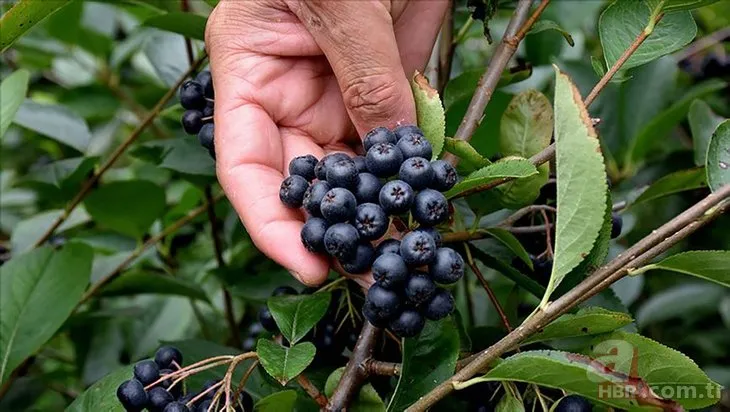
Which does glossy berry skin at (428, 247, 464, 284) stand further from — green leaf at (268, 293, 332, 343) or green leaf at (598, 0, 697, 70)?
green leaf at (598, 0, 697, 70)

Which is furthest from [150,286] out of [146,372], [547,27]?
[547,27]

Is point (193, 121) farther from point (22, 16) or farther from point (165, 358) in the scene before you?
point (165, 358)

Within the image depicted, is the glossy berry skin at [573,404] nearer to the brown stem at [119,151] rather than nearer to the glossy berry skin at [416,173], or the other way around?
the glossy berry skin at [416,173]

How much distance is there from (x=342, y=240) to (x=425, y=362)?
0.23 m

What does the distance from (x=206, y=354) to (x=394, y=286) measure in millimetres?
614

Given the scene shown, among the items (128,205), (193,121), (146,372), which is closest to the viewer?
(146,372)

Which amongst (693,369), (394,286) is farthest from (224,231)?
(693,369)

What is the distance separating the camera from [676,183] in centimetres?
154

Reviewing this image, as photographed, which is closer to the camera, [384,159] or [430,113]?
[384,159]

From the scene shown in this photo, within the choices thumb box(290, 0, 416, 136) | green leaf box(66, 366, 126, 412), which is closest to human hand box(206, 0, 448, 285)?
thumb box(290, 0, 416, 136)

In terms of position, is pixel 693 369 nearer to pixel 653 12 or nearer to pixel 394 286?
pixel 394 286

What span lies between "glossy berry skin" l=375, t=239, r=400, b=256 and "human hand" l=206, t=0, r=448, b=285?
9 cm

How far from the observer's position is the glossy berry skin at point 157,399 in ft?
3.88

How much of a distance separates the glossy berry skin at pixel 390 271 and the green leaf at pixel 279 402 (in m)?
0.20
